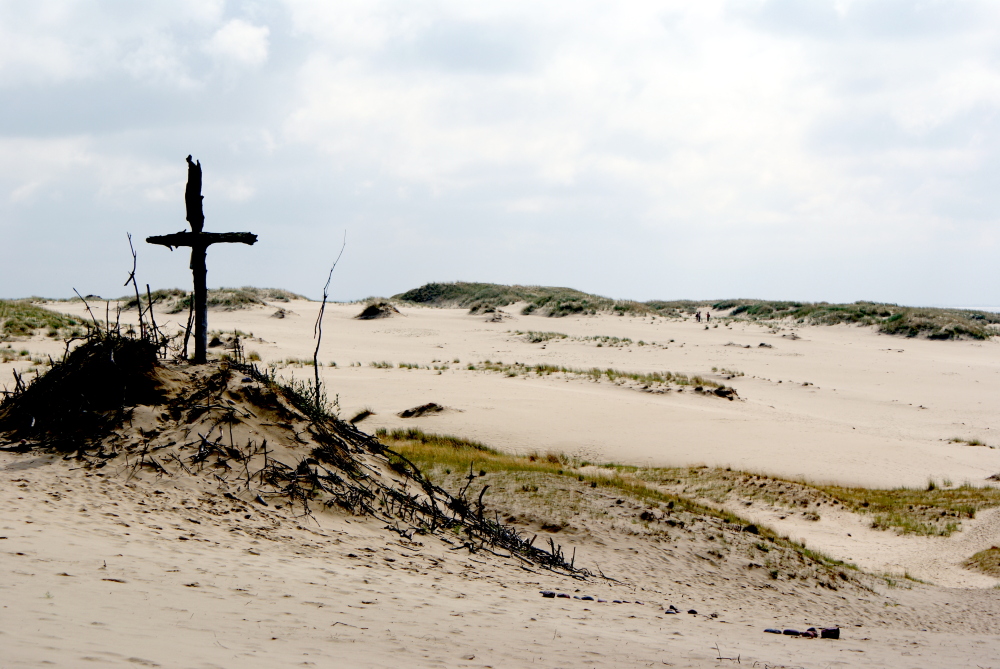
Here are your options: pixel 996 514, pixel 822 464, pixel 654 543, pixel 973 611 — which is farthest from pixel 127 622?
pixel 822 464

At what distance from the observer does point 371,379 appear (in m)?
24.9

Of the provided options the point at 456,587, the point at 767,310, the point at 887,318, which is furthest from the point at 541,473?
the point at 767,310

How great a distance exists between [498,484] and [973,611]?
Answer: 6705mm

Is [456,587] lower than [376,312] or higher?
lower

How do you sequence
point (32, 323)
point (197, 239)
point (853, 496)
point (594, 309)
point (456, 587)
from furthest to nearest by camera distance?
point (594, 309), point (32, 323), point (853, 496), point (197, 239), point (456, 587)

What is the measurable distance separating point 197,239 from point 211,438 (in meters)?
3.19

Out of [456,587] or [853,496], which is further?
[853,496]

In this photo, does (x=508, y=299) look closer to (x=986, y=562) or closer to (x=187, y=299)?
(x=187, y=299)

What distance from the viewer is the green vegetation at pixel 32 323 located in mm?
26003

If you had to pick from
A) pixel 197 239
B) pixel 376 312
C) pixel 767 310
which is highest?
pixel 767 310

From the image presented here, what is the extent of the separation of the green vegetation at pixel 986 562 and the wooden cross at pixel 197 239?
12.0 meters

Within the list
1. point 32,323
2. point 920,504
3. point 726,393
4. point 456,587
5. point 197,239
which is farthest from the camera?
point 32,323

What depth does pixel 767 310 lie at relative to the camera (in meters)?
60.7

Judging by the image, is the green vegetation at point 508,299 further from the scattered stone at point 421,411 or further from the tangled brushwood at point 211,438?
the tangled brushwood at point 211,438
